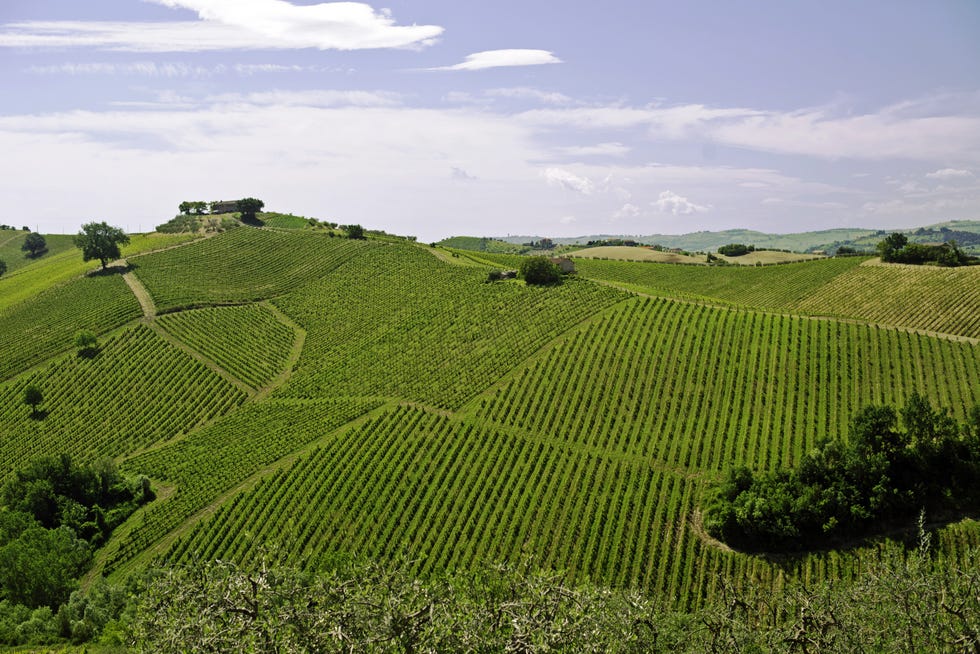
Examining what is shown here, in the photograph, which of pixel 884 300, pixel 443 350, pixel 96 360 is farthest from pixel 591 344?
pixel 96 360

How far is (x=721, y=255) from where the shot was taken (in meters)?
199

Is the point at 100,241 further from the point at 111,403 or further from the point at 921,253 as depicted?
the point at 921,253

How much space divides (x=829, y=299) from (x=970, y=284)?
66.6 ft

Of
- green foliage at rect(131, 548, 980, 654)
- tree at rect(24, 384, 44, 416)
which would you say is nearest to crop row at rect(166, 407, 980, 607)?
green foliage at rect(131, 548, 980, 654)

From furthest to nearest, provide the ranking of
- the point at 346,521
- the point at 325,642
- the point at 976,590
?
the point at 346,521 < the point at 976,590 < the point at 325,642

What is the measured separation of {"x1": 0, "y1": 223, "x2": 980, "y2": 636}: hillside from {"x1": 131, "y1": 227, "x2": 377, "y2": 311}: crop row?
2331 mm

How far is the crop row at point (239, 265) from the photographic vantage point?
123 metres

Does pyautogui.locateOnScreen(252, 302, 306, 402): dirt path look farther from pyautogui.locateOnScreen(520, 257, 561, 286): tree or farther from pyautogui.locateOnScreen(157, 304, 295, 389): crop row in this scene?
pyautogui.locateOnScreen(520, 257, 561, 286): tree

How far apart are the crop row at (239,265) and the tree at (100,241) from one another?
606 cm

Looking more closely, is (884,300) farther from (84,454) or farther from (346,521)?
(84,454)

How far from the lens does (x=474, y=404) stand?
243ft

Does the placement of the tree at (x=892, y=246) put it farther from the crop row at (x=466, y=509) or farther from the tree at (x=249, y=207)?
the tree at (x=249, y=207)

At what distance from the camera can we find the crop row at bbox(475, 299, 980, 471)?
208ft

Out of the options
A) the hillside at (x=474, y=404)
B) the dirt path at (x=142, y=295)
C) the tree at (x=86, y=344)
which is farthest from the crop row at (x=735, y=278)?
the tree at (x=86, y=344)
